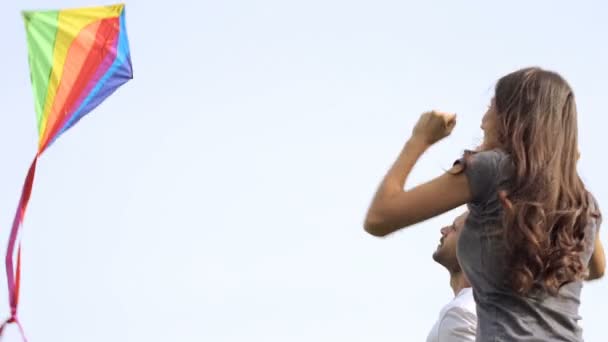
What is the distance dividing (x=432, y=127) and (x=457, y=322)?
197cm

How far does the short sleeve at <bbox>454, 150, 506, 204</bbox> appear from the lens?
3771 millimetres

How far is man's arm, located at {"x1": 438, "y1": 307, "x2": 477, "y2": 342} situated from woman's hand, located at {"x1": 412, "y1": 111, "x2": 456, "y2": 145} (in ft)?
6.30

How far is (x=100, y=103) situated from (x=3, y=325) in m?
2.65

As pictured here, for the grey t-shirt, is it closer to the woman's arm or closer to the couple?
the woman's arm

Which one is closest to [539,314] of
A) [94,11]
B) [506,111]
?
[506,111]

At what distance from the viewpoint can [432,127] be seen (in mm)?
3873

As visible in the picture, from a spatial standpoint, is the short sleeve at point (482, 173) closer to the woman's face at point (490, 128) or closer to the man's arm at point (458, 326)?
the woman's face at point (490, 128)

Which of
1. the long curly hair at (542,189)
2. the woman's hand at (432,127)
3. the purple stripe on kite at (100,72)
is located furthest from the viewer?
the purple stripe on kite at (100,72)

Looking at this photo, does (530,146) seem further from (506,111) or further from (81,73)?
(81,73)

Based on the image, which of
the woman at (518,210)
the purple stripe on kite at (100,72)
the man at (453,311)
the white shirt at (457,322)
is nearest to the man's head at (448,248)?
the man at (453,311)

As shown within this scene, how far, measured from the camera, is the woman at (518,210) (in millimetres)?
3713

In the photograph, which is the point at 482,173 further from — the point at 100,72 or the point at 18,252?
the point at 100,72

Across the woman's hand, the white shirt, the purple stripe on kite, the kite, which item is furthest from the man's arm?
the purple stripe on kite

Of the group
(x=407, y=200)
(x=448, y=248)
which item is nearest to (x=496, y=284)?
(x=407, y=200)
